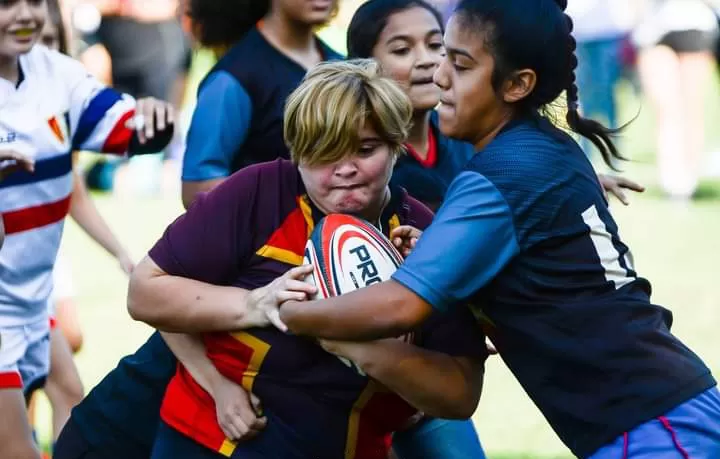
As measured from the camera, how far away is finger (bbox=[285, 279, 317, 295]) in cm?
315

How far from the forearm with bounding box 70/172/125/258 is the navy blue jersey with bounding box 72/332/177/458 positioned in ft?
4.61

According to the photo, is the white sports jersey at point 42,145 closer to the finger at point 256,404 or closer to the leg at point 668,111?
the finger at point 256,404

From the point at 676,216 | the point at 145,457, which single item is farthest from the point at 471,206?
the point at 676,216

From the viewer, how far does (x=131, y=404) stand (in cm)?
386

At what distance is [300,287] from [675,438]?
0.86 meters

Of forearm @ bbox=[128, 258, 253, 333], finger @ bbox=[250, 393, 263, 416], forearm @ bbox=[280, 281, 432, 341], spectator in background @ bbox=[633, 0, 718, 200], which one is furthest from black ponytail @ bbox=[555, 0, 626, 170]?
spectator in background @ bbox=[633, 0, 718, 200]

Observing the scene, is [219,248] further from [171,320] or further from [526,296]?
[526,296]

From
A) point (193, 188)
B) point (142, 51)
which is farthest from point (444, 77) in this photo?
point (142, 51)

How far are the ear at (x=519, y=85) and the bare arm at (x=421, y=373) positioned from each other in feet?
1.96

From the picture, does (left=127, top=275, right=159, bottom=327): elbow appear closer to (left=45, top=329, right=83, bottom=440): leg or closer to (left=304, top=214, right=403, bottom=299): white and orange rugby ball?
(left=304, top=214, right=403, bottom=299): white and orange rugby ball

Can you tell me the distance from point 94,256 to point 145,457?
21.3ft

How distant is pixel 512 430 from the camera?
5984mm

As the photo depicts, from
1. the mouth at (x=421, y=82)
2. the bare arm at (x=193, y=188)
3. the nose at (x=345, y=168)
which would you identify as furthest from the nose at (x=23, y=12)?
the nose at (x=345, y=168)

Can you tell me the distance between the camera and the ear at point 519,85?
315 cm
